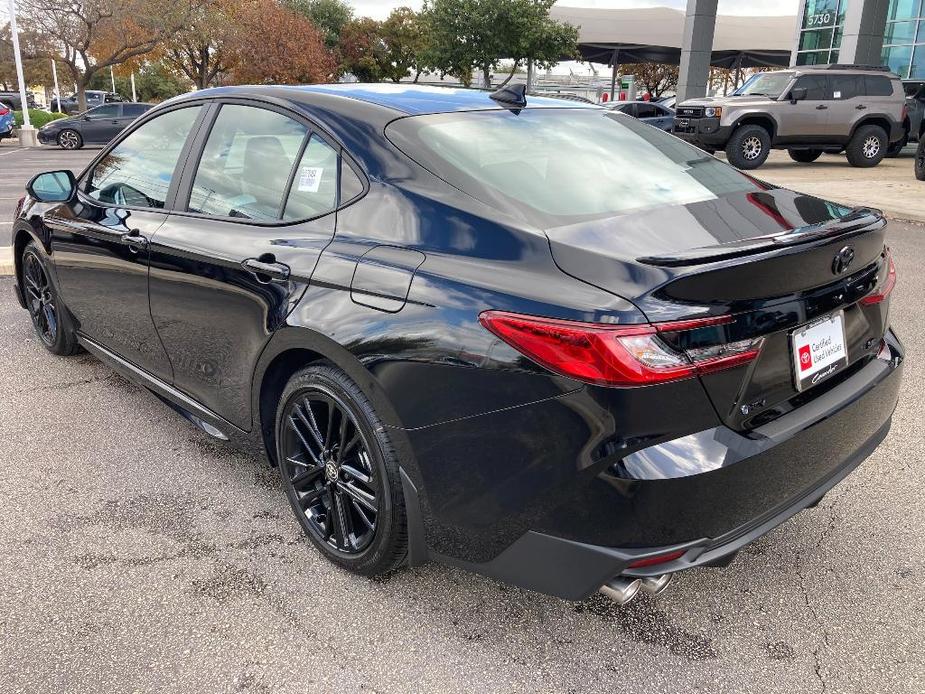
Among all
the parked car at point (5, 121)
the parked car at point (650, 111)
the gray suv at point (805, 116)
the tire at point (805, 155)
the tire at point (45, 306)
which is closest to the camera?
the tire at point (45, 306)

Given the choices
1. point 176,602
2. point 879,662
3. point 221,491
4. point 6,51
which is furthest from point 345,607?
point 6,51

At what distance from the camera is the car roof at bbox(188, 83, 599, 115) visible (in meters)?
2.82

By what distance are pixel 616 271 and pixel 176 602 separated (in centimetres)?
174

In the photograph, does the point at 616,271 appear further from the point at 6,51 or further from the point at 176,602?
the point at 6,51

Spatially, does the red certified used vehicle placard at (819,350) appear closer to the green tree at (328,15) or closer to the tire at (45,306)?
the tire at (45,306)

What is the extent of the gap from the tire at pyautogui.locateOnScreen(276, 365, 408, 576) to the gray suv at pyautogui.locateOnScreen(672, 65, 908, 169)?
50.2 feet

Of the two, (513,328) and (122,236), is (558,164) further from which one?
(122,236)

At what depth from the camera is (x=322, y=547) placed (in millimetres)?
2758

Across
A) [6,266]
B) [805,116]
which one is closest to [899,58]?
[805,116]

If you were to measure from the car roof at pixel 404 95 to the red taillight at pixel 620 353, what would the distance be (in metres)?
1.15

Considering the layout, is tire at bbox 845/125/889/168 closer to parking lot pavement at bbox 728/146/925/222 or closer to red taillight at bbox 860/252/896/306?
parking lot pavement at bbox 728/146/925/222

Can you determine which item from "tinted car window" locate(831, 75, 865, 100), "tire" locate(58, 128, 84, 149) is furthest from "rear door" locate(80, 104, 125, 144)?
"tinted car window" locate(831, 75, 865, 100)

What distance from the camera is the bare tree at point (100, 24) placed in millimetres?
33188

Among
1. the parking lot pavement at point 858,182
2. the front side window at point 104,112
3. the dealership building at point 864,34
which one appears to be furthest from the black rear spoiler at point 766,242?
the front side window at point 104,112
